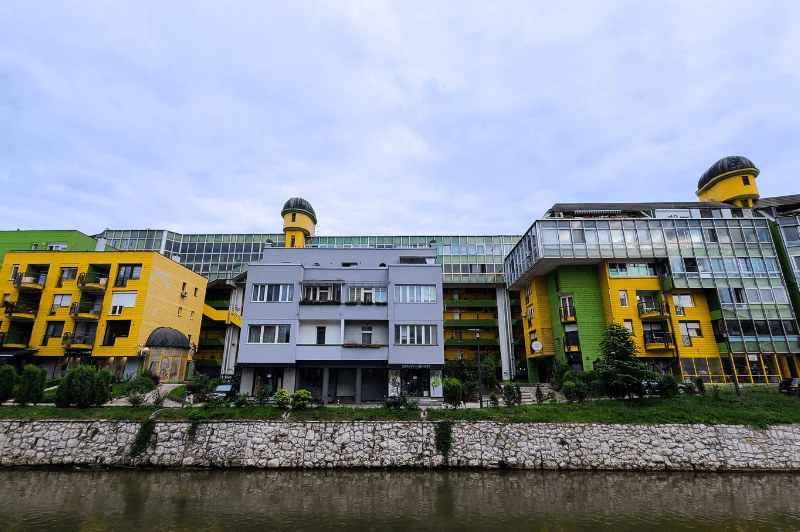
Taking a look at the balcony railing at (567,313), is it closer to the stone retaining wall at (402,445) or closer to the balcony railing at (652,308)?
the balcony railing at (652,308)

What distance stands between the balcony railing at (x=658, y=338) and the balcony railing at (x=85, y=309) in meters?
53.4

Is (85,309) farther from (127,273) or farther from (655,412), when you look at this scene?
(655,412)

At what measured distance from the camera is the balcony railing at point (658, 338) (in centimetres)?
3841

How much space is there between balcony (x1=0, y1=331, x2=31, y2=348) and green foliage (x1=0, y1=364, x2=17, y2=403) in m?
15.5

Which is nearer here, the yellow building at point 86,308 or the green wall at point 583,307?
the yellow building at point 86,308

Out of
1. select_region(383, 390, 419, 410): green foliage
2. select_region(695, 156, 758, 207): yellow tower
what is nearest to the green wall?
select_region(383, 390, 419, 410): green foliage

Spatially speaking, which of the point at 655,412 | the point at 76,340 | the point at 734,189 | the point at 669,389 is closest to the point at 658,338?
the point at 669,389

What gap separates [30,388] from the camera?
2677 cm

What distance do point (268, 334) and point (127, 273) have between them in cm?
1948

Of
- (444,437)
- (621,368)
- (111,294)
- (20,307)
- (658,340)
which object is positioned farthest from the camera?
(111,294)

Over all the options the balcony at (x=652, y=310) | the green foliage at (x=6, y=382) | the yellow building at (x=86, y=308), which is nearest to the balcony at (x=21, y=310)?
the yellow building at (x=86, y=308)

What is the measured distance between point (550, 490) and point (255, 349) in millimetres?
23512

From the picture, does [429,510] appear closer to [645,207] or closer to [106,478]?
[106,478]

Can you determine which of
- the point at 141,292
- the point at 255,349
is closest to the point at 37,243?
the point at 141,292
